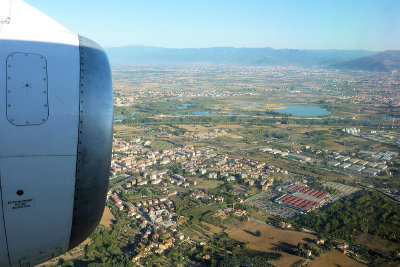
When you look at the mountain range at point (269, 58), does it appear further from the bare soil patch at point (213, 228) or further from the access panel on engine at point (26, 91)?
the access panel on engine at point (26, 91)

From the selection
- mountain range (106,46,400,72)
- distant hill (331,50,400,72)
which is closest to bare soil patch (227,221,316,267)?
distant hill (331,50,400,72)

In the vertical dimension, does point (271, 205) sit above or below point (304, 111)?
below

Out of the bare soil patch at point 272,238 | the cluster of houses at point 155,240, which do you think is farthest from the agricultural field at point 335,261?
the cluster of houses at point 155,240

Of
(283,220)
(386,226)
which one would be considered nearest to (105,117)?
(283,220)

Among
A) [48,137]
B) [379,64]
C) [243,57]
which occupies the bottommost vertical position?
[48,137]

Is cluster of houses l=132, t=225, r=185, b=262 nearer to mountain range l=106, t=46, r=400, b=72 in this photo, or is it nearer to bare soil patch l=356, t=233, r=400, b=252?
bare soil patch l=356, t=233, r=400, b=252

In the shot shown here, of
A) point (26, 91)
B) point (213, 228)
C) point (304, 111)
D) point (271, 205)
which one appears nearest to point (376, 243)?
point (271, 205)

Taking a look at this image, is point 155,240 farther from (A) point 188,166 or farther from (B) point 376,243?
(A) point 188,166

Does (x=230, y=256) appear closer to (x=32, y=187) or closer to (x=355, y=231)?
(x=355, y=231)
